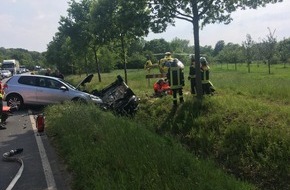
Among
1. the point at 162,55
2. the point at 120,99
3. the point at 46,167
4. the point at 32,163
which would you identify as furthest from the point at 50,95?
the point at 162,55

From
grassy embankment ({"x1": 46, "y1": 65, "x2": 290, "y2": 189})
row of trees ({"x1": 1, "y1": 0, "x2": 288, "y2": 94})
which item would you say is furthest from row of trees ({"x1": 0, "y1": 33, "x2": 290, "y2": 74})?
grassy embankment ({"x1": 46, "y1": 65, "x2": 290, "y2": 189})

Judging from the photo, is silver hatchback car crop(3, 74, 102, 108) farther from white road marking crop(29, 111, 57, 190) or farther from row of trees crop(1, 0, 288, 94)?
white road marking crop(29, 111, 57, 190)

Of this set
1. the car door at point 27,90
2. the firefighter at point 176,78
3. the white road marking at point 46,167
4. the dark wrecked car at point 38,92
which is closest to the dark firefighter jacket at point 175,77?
the firefighter at point 176,78

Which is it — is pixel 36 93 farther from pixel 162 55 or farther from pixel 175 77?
pixel 162 55

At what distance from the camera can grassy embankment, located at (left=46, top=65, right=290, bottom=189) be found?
6.00 metres

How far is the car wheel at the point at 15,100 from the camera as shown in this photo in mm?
17677

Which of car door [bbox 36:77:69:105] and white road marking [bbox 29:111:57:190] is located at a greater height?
car door [bbox 36:77:69:105]

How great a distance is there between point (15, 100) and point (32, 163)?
10.5 m

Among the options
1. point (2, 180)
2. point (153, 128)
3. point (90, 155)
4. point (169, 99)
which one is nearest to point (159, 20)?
point (169, 99)

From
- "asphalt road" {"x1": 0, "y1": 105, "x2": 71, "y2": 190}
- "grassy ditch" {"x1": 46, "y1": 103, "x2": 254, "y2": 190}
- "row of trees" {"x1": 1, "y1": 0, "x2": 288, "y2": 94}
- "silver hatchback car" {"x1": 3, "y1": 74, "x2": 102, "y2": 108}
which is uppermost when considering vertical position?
"row of trees" {"x1": 1, "y1": 0, "x2": 288, "y2": 94}

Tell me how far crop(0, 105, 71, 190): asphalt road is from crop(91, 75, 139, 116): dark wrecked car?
3.11 m

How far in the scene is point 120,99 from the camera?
14.9 meters

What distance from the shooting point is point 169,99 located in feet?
46.3

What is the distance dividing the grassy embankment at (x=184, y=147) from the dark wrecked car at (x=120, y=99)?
1.21 metres
